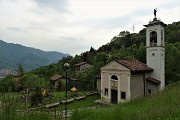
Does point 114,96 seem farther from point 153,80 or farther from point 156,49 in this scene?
point 156,49

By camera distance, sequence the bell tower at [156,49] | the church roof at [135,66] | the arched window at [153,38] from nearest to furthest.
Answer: the church roof at [135,66] < the bell tower at [156,49] < the arched window at [153,38]

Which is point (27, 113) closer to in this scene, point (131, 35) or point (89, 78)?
point (89, 78)

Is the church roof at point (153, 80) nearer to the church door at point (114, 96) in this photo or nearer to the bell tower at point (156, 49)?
the bell tower at point (156, 49)

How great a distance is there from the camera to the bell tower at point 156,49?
27.7 meters

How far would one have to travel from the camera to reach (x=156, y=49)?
27.8 metres

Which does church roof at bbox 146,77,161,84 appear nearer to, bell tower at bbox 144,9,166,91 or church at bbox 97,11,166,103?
church at bbox 97,11,166,103

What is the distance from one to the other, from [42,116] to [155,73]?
2205 cm

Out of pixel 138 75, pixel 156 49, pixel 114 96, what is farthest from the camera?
pixel 156 49

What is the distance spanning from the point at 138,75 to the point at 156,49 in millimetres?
3866

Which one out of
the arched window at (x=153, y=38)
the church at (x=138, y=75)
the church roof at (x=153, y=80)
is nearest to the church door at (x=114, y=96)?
the church at (x=138, y=75)

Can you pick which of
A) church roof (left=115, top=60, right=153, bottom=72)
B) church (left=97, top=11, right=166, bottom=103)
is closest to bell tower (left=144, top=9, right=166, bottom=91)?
church (left=97, top=11, right=166, bottom=103)

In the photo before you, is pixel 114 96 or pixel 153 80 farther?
pixel 153 80

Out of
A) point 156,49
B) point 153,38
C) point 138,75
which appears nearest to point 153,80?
point 138,75

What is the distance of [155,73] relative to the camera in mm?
28438
